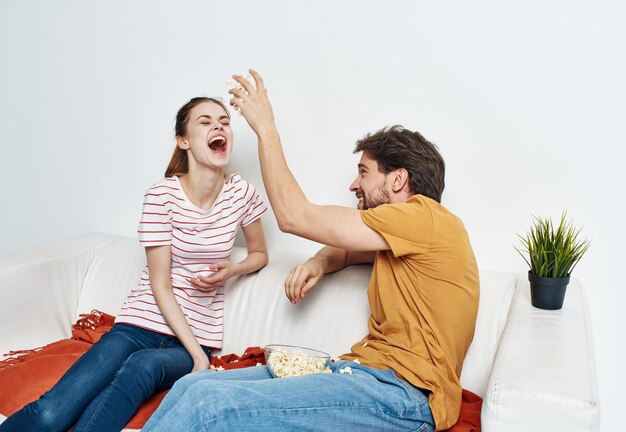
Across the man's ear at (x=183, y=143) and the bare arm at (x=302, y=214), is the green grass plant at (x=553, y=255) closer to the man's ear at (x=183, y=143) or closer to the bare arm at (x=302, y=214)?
the bare arm at (x=302, y=214)

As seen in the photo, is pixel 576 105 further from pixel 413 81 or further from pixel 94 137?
pixel 94 137

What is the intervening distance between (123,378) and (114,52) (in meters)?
1.53

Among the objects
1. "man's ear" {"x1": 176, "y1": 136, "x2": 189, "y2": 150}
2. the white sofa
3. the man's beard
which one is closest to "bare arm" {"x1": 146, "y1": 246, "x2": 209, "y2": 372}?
the white sofa

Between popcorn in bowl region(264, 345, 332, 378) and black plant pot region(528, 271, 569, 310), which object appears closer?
popcorn in bowl region(264, 345, 332, 378)

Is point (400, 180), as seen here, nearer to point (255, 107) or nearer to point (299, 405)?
point (255, 107)

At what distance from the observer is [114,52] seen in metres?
2.76

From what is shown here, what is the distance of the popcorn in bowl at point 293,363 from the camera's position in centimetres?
162

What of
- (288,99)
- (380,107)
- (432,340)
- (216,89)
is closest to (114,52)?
(216,89)

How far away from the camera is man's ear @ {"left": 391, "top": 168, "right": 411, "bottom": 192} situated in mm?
1813

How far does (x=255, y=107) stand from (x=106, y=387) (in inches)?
34.2

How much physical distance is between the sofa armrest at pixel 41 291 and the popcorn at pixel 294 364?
1.12 m

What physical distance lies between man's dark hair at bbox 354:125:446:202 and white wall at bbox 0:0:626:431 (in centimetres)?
33

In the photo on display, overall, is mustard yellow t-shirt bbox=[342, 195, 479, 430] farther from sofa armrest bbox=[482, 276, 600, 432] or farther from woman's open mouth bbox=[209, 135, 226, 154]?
woman's open mouth bbox=[209, 135, 226, 154]

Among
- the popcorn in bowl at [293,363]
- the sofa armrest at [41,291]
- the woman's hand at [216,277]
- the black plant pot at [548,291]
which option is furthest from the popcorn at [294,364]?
the sofa armrest at [41,291]
